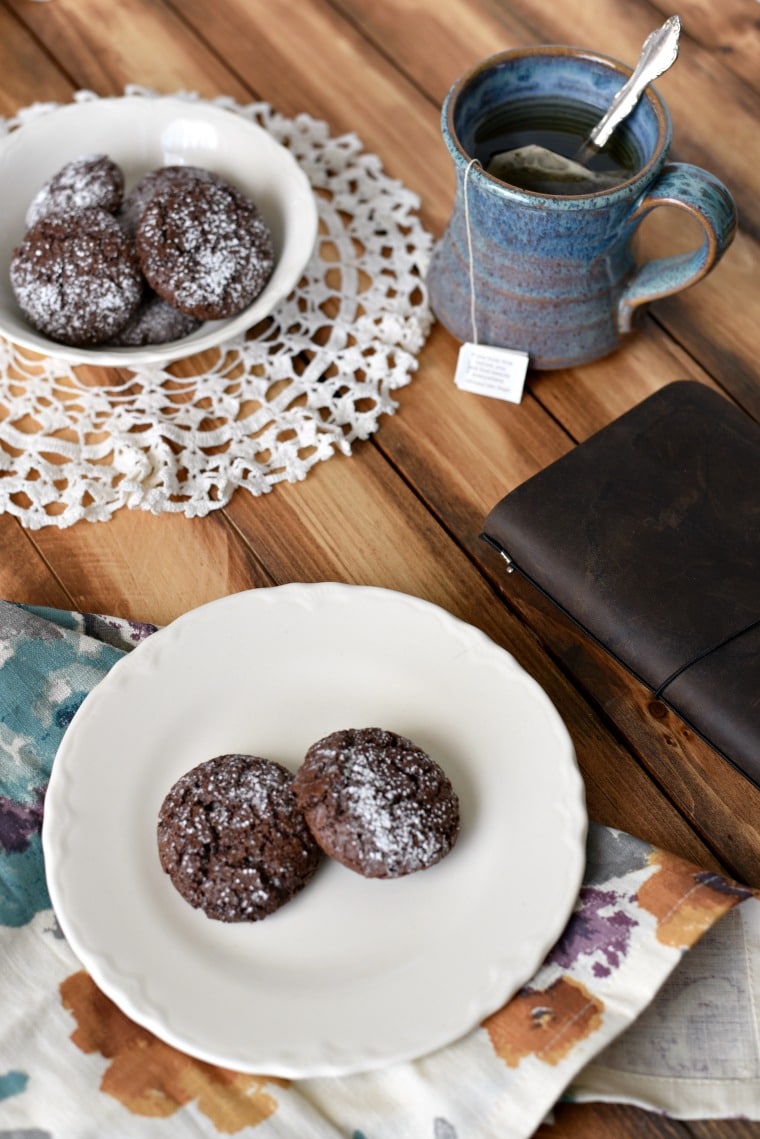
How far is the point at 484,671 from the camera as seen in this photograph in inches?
33.1

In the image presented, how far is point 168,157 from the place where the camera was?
117 centimetres

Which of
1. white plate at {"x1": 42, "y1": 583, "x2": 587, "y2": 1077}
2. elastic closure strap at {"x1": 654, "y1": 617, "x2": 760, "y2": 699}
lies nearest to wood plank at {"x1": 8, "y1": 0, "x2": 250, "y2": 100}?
white plate at {"x1": 42, "y1": 583, "x2": 587, "y2": 1077}

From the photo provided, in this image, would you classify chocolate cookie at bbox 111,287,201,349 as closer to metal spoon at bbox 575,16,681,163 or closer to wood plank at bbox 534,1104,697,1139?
metal spoon at bbox 575,16,681,163

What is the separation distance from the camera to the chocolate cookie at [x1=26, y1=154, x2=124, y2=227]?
1037 millimetres

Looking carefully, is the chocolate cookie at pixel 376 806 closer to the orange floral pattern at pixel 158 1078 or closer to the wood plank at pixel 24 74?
the orange floral pattern at pixel 158 1078

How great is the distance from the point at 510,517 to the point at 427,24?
2.73ft

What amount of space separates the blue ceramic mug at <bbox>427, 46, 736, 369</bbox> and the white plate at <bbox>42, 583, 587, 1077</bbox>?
1.17ft

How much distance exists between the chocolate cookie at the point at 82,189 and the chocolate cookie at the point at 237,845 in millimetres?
611

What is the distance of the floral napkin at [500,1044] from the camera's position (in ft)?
2.28

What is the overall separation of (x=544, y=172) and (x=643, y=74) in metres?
0.12

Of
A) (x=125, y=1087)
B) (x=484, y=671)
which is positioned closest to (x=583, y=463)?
(x=484, y=671)

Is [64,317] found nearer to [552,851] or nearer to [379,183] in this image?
[379,183]

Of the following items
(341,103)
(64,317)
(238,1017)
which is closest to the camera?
(238,1017)

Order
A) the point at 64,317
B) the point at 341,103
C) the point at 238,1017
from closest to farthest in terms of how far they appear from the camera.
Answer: the point at 238,1017
the point at 64,317
the point at 341,103
